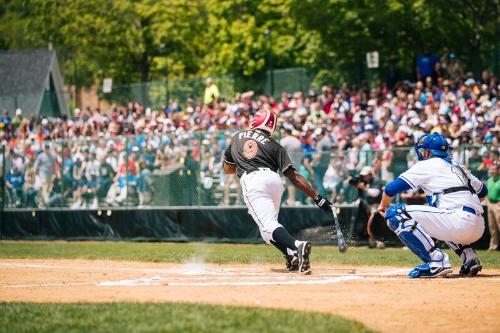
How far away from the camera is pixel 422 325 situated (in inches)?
324

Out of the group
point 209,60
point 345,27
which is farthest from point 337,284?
point 209,60

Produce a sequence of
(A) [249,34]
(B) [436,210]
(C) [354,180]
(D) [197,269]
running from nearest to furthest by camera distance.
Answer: (B) [436,210], (D) [197,269], (C) [354,180], (A) [249,34]

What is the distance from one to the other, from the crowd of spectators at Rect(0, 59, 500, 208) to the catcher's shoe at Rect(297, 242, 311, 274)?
9168 mm

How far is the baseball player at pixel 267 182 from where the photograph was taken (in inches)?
484

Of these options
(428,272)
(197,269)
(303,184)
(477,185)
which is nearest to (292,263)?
(303,184)

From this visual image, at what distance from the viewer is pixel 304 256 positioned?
12.1m

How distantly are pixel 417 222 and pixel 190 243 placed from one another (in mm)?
12586

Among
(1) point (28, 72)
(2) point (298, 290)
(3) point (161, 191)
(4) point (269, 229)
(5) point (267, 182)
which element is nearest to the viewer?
(2) point (298, 290)

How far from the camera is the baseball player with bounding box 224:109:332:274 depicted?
484 inches

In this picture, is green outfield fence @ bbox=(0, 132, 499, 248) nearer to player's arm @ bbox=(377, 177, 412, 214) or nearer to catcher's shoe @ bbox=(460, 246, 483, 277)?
catcher's shoe @ bbox=(460, 246, 483, 277)

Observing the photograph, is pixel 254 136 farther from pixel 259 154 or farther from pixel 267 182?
pixel 267 182

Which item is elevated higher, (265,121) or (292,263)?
(265,121)

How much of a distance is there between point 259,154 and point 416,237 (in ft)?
7.42

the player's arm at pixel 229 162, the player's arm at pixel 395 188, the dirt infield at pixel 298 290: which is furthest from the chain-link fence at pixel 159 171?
the player's arm at pixel 395 188
